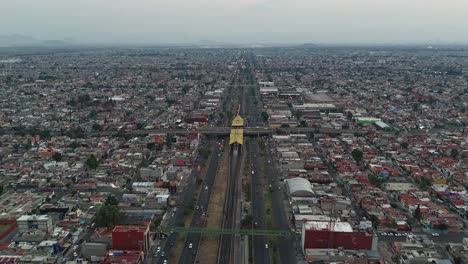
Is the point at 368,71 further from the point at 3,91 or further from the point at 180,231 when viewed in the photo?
the point at 180,231

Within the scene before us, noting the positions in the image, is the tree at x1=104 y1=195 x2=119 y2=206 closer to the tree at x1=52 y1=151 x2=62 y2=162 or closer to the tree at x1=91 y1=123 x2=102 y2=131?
the tree at x1=52 y1=151 x2=62 y2=162

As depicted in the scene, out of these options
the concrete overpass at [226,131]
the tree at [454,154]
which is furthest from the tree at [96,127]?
the tree at [454,154]

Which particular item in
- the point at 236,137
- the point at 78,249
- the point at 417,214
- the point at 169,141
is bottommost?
the point at 78,249

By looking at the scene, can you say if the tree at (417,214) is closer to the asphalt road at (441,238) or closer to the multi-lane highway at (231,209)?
the asphalt road at (441,238)

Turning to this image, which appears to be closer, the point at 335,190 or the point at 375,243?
the point at 375,243

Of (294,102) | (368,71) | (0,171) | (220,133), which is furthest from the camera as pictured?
(368,71)

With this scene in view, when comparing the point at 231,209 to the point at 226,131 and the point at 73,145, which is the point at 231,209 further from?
the point at 73,145

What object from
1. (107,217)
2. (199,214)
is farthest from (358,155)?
(107,217)

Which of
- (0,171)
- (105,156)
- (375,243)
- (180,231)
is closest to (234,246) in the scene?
(180,231)
